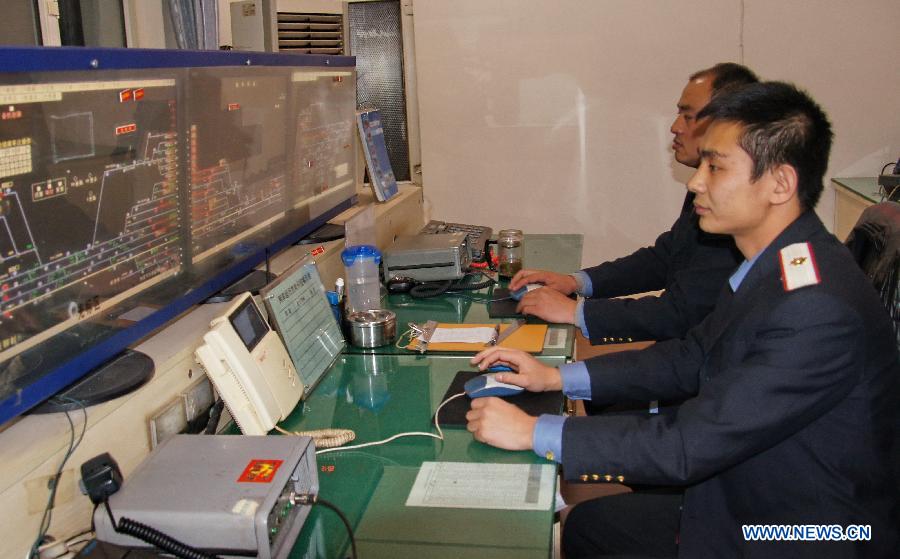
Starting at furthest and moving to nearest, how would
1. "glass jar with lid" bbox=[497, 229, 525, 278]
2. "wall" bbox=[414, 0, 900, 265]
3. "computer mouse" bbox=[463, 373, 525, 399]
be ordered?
"wall" bbox=[414, 0, 900, 265] < "glass jar with lid" bbox=[497, 229, 525, 278] < "computer mouse" bbox=[463, 373, 525, 399]

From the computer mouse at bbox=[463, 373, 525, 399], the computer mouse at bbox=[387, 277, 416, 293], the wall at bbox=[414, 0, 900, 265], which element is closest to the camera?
the computer mouse at bbox=[463, 373, 525, 399]

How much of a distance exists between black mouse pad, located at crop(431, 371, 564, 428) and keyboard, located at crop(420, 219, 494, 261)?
114 centimetres

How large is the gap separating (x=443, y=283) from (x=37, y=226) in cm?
151

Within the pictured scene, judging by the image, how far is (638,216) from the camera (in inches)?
145

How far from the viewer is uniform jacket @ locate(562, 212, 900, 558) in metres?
1.33

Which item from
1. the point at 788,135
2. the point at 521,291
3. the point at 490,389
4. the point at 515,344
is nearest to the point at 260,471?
the point at 490,389

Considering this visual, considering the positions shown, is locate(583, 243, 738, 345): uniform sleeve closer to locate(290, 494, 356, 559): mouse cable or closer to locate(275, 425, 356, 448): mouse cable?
locate(275, 425, 356, 448): mouse cable

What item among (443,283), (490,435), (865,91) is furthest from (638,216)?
(490,435)

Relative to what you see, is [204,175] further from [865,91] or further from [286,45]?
[865,91]

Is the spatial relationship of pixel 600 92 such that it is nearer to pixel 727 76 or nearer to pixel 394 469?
pixel 727 76

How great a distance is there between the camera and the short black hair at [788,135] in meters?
1.46

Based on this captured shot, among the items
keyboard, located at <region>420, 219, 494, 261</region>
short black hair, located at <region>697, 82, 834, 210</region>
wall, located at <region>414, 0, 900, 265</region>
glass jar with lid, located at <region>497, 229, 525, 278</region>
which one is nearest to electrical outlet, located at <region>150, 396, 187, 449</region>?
short black hair, located at <region>697, 82, 834, 210</region>

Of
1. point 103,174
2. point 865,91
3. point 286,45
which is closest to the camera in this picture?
point 103,174

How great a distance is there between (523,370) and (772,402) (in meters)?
0.56
